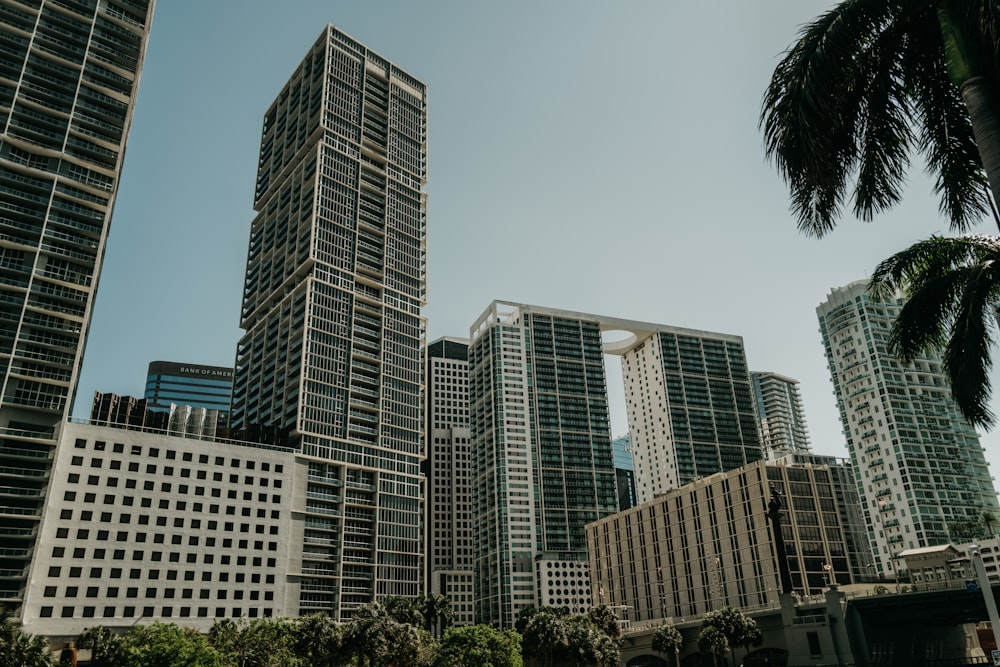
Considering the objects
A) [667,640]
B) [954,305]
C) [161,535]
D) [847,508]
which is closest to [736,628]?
[667,640]

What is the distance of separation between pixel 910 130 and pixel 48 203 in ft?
511

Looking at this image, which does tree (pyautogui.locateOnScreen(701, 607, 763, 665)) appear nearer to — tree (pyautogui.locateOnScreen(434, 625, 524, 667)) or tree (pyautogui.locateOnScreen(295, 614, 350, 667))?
tree (pyautogui.locateOnScreen(434, 625, 524, 667))

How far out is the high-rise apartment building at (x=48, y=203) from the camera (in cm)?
12281

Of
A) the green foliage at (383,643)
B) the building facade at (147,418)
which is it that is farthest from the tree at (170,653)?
the building facade at (147,418)

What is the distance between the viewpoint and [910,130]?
1535cm

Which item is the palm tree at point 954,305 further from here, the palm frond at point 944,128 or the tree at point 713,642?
the tree at point 713,642

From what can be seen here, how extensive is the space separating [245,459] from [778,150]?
152m

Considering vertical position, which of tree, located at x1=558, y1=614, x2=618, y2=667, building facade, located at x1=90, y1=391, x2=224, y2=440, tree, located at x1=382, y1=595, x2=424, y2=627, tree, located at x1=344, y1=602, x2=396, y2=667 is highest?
building facade, located at x1=90, y1=391, x2=224, y2=440

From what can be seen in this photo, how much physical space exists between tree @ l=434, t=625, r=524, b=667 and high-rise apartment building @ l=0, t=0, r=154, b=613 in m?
69.9

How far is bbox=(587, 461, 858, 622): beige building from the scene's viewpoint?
160 m

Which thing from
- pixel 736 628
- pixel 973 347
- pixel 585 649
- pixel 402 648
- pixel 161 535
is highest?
pixel 161 535

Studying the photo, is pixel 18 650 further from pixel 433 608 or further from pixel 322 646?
pixel 433 608

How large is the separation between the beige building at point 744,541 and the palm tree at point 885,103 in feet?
484

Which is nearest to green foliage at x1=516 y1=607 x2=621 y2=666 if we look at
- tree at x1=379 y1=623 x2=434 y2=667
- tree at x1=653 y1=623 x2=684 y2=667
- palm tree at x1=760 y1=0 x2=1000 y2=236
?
tree at x1=653 y1=623 x2=684 y2=667
